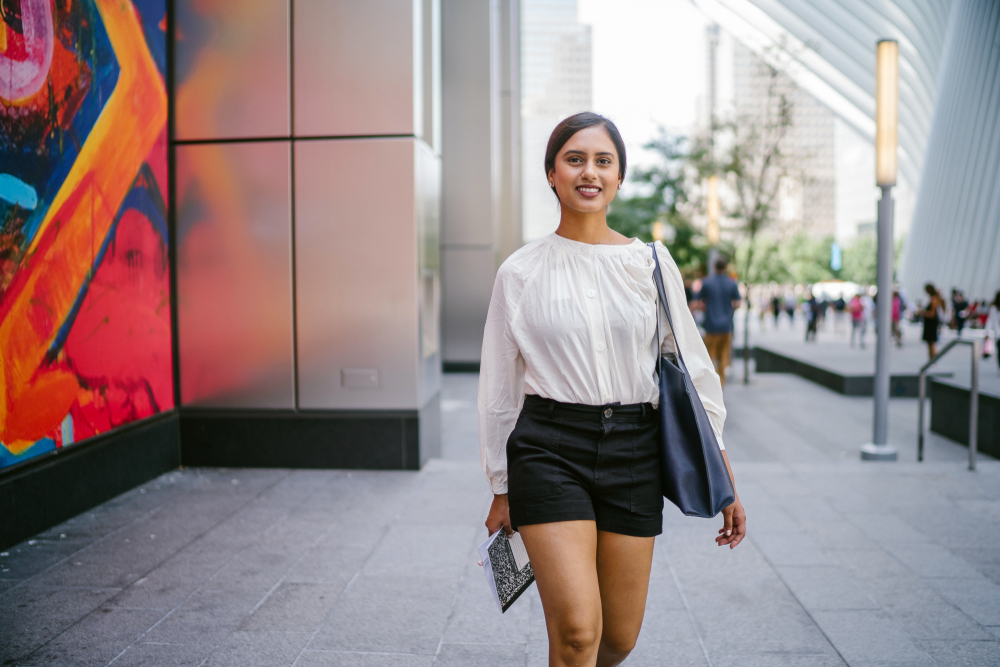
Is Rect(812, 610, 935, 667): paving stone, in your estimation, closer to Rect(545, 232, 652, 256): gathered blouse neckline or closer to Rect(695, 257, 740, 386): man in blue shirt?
Rect(545, 232, 652, 256): gathered blouse neckline

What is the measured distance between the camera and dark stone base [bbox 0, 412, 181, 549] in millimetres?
4367

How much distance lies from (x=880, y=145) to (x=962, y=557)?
4.30 meters

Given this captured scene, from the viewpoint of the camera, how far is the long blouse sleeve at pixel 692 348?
2242 millimetres

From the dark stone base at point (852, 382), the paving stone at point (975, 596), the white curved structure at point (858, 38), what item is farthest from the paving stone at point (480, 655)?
the white curved structure at point (858, 38)

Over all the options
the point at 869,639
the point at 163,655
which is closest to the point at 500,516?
the point at 163,655

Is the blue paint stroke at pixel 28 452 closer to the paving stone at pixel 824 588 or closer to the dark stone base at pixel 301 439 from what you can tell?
the dark stone base at pixel 301 439

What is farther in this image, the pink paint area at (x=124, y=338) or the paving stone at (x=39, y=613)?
the pink paint area at (x=124, y=338)

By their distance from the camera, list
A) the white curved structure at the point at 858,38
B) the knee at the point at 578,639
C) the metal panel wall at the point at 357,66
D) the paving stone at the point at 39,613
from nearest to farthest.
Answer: the knee at the point at 578,639, the paving stone at the point at 39,613, the metal panel wall at the point at 357,66, the white curved structure at the point at 858,38

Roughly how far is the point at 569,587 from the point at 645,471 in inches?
15.7

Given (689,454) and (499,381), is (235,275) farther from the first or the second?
(689,454)

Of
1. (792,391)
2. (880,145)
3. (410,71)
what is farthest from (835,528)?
(792,391)

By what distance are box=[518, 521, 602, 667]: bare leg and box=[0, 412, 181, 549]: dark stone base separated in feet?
12.0

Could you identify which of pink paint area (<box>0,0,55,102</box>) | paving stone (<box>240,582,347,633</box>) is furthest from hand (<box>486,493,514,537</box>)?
pink paint area (<box>0,0,55,102</box>)

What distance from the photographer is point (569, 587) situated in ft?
6.46
